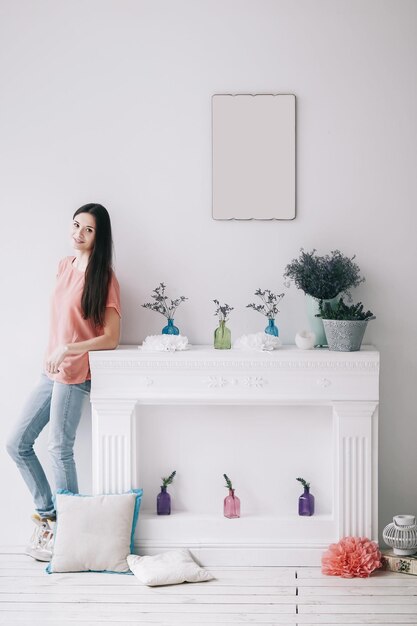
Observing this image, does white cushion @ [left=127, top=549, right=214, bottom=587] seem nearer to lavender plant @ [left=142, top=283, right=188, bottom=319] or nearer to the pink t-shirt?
the pink t-shirt

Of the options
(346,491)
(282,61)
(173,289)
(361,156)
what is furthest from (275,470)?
(282,61)

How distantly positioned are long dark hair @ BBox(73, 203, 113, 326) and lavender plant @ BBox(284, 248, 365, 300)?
82cm

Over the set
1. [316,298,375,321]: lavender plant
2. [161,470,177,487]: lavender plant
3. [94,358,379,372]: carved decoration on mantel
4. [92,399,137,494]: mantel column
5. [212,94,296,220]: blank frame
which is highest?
[212,94,296,220]: blank frame

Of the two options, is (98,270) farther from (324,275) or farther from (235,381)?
(324,275)

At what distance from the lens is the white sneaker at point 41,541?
3.69m

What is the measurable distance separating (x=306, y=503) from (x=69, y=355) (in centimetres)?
124

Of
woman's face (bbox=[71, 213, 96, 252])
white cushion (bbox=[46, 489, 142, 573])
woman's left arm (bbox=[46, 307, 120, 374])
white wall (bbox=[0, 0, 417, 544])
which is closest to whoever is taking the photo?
white cushion (bbox=[46, 489, 142, 573])

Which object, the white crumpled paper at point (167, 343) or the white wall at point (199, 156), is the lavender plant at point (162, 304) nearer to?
the white wall at point (199, 156)

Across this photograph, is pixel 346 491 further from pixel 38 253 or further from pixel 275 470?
pixel 38 253

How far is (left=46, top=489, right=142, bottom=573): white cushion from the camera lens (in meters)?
3.48

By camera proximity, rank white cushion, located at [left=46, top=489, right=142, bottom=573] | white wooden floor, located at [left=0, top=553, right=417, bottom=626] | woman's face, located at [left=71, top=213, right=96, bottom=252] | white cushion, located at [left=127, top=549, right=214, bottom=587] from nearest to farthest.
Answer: white wooden floor, located at [left=0, top=553, right=417, bottom=626] < white cushion, located at [left=127, top=549, right=214, bottom=587] < white cushion, located at [left=46, top=489, right=142, bottom=573] < woman's face, located at [left=71, top=213, right=96, bottom=252]

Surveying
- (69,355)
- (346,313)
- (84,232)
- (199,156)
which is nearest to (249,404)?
(346,313)

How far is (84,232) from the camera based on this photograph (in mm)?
3688

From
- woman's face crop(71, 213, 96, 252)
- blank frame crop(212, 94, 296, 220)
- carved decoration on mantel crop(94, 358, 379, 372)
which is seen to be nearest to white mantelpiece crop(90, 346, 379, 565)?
carved decoration on mantel crop(94, 358, 379, 372)
